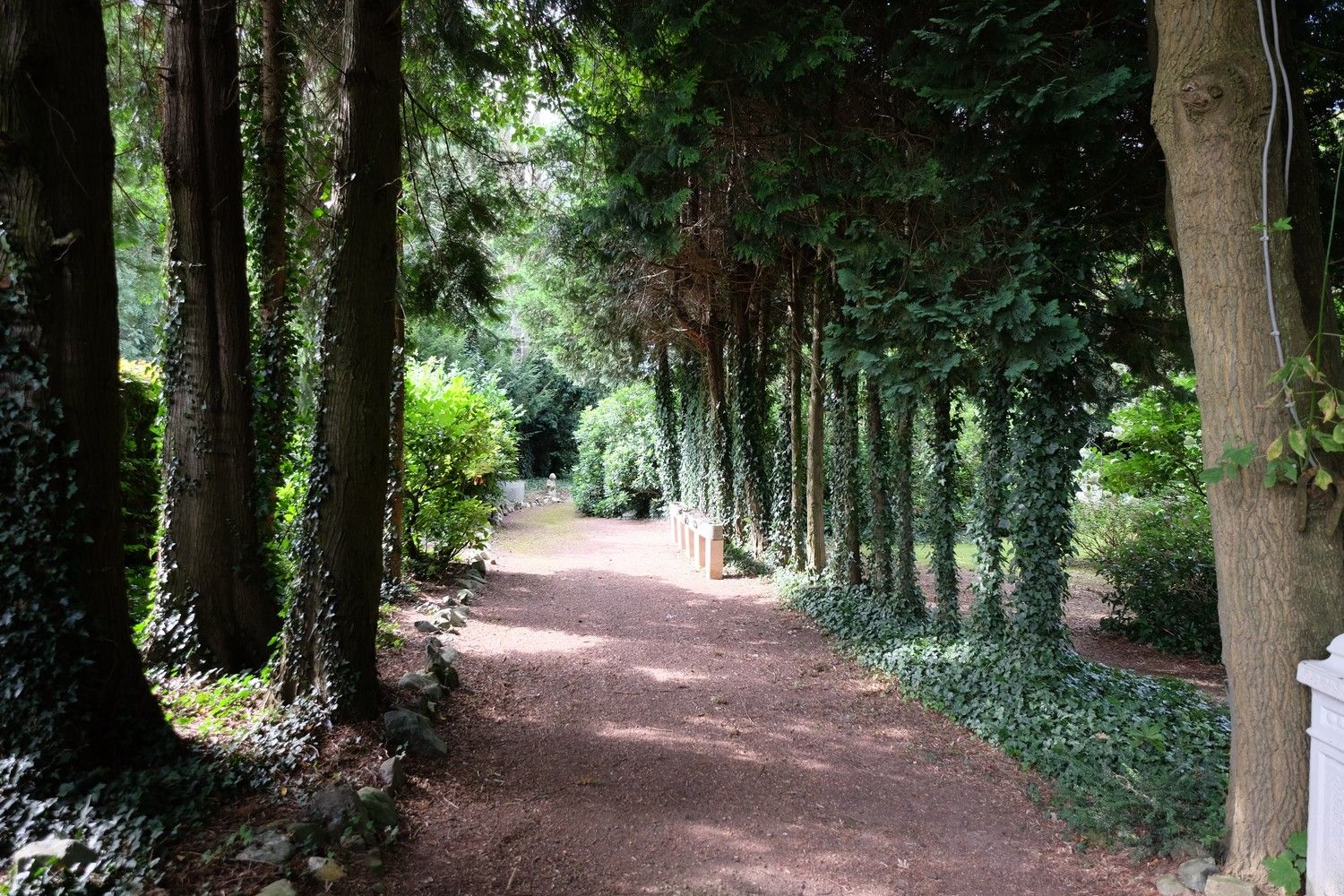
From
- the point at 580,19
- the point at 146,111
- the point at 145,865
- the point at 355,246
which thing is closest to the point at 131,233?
the point at 146,111

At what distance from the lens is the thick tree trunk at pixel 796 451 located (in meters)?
10.1

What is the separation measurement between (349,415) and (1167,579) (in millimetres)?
8804

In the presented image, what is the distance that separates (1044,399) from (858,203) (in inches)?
97.9

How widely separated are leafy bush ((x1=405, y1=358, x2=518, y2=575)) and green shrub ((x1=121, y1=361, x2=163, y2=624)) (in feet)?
9.54

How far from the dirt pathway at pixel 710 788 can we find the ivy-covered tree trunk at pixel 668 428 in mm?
10352

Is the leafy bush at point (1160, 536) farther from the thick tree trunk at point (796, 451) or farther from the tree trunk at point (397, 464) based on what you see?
the tree trunk at point (397, 464)

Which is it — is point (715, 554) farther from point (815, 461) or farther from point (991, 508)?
point (991, 508)

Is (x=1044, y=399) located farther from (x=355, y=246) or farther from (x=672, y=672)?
(x=355, y=246)

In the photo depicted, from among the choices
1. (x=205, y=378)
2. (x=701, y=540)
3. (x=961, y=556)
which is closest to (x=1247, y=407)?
(x=205, y=378)

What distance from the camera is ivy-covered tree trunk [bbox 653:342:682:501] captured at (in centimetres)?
1758

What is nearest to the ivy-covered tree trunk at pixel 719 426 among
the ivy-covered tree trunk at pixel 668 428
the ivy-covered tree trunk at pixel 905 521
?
the ivy-covered tree trunk at pixel 668 428

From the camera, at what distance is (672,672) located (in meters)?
6.70

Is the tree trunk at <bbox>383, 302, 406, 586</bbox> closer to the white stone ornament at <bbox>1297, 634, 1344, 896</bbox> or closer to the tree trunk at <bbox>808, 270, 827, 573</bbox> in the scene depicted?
the tree trunk at <bbox>808, 270, 827, 573</bbox>

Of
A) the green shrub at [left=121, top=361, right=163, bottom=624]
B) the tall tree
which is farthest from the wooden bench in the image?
the green shrub at [left=121, top=361, right=163, bottom=624]
